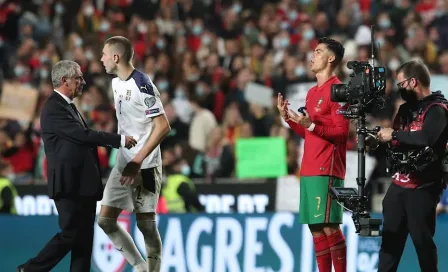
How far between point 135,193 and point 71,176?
27.7 inches

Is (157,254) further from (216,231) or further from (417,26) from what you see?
(417,26)

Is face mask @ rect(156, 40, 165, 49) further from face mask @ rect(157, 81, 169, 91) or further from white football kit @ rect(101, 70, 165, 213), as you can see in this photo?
white football kit @ rect(101, 70, 165, 213)

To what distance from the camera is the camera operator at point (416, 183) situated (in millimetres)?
9375

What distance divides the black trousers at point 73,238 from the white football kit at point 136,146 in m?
0.34

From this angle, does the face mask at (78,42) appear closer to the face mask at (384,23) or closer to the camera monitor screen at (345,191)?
the face mask at (384,23)

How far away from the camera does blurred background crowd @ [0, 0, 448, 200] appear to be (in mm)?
16203

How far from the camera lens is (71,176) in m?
9.51

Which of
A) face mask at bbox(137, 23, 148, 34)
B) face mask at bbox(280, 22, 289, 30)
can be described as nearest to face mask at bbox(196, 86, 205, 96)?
face mask at bbox(280, 22, 289, 30)

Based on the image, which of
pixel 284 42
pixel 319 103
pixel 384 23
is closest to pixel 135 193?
pixel 319 103

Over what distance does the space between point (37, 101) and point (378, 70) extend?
9.76 metres

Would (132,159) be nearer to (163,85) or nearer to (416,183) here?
Answer: (416,183)

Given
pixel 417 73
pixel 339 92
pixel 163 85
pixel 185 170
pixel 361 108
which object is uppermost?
pixel 163 85

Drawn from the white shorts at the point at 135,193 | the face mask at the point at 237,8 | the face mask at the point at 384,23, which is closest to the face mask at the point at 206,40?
the face mask at the point at 237,8

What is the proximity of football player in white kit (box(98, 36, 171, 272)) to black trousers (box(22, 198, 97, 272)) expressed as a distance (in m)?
0.34
